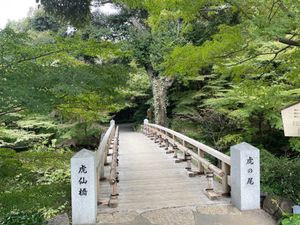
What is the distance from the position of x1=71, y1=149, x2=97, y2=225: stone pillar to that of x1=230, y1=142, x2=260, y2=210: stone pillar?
223 centimetres

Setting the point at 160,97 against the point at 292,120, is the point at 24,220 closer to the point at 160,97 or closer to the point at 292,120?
the point at 292,120

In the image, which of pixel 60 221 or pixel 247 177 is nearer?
pixel 60 221

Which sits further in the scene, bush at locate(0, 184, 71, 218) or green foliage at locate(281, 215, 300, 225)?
bush at locate(0, 184, 71, 218)

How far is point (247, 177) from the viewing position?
5148mm

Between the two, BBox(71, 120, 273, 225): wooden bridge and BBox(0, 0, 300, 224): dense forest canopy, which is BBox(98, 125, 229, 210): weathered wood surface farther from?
BBox(0, 0, 300, 224): dense forest canopy

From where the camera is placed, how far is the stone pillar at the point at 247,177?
512 centimetres

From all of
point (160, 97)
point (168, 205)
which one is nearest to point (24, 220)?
point (168, 205)

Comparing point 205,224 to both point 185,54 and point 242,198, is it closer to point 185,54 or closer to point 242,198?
point 242,198

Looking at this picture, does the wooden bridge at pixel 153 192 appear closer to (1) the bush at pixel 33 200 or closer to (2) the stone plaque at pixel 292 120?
(1) the bush at pixel 33 200

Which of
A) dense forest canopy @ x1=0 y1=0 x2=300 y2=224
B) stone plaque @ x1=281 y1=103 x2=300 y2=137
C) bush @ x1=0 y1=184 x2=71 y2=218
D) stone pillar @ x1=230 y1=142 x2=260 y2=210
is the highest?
dense forest canopy @ x1=0 y1=0 x2=300 y2=224

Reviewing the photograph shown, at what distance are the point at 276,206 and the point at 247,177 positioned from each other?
0.58 m

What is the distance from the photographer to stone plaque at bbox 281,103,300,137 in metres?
4.78

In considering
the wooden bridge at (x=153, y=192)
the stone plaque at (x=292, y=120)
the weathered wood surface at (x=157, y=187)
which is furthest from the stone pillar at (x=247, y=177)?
the stone plaque at (x=292, y=120)

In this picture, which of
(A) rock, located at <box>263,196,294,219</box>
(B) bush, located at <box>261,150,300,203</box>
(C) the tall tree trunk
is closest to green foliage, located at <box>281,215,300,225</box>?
(A) rock, located at <box>263,196,294,219</box>
